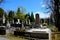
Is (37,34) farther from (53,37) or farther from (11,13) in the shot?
(11,13)

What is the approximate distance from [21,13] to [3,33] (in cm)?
2540

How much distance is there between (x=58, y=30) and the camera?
5.56 meters

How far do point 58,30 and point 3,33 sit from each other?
1624 cm

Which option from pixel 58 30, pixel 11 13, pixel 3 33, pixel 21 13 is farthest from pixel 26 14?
pixel 58 30

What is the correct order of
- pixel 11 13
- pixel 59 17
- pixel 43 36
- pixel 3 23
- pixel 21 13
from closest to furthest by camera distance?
pixel 59 17, pixel 43 36, pixel 3 23, pixel 11 13, pixel 21 13

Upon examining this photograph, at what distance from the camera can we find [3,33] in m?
21.2

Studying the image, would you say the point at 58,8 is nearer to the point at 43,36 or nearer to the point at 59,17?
the point at 59,17

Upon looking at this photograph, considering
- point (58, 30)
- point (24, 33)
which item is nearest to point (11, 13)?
point (24, 33)

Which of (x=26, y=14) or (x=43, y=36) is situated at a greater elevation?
(x=26, y=14)

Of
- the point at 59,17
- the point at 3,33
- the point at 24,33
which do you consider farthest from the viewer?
the point at 3,33

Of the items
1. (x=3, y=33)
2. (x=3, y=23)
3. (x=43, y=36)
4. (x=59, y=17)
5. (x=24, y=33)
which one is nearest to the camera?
(x=59, y=17)

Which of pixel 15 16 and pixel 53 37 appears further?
pixel 15 16

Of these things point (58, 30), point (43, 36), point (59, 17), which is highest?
point (59, 17)

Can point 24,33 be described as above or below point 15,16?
below
